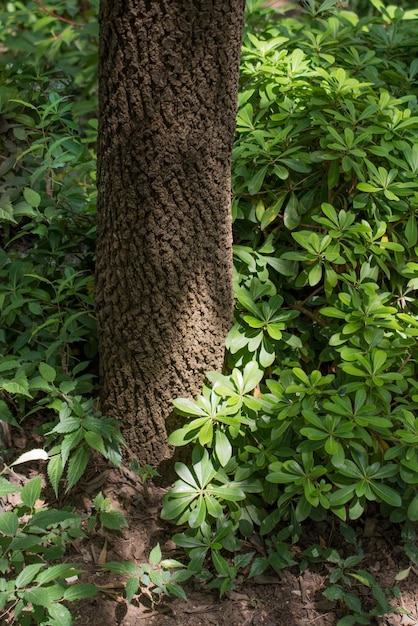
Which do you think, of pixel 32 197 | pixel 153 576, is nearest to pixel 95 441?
pixel 153 576

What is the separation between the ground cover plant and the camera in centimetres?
250

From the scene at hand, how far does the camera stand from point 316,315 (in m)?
2.89

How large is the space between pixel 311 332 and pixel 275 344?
0.21m

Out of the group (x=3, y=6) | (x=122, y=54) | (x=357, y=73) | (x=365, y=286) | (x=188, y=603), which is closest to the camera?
(x=122, y=54)

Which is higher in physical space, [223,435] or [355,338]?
[355,338]

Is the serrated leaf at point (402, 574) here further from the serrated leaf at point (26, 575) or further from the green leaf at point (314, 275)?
the serrated leaf at point (26, 575)

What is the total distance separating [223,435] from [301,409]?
1.03 feet

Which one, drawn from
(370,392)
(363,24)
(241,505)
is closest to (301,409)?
(370,392)

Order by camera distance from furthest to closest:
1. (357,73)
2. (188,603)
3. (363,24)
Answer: (363,24) < (357,73) < (188,603)

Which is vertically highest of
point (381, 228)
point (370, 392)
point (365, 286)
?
point (381, 228)

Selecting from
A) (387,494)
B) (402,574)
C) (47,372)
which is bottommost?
(402,574)

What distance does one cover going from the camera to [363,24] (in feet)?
12.3

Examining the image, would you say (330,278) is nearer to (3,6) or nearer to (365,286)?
(365,286)

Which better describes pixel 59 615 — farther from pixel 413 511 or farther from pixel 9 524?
pixel 413 511
